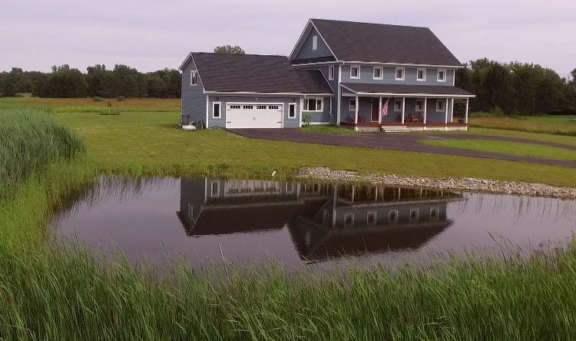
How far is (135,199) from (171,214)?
1995 millimetres

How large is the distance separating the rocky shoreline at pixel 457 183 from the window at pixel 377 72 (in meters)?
26.2

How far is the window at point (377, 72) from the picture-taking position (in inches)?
1844

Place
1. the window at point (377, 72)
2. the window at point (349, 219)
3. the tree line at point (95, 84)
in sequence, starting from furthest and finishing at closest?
the tree line at point (95, 84), the window at point (377, 72), the window at point (349, 219)

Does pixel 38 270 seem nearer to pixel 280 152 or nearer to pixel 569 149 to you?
pixel 280 152

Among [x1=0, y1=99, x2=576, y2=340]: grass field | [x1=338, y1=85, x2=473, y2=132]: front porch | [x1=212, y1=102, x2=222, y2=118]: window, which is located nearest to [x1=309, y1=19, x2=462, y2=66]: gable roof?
[x1=338, y1=85, x2=473, y2=132]: front porch

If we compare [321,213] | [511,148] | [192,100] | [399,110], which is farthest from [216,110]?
[321,213]

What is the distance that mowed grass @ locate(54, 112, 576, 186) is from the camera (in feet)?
71.8

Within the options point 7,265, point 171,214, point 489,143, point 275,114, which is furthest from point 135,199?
point 275,114

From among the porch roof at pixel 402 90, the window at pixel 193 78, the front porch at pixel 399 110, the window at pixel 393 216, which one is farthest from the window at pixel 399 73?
the window at pixel 393 216

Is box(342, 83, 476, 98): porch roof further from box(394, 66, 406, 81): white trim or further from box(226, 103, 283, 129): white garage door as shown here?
box(226, 103, 283, 129): white garage door

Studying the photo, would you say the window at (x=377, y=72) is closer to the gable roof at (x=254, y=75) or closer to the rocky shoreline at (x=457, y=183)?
the gable roof at (x=254, y=75)

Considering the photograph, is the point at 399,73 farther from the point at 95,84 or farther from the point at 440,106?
the point at 95,84

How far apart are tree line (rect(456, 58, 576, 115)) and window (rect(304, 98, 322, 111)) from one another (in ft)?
103

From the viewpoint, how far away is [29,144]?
53.5 ft
